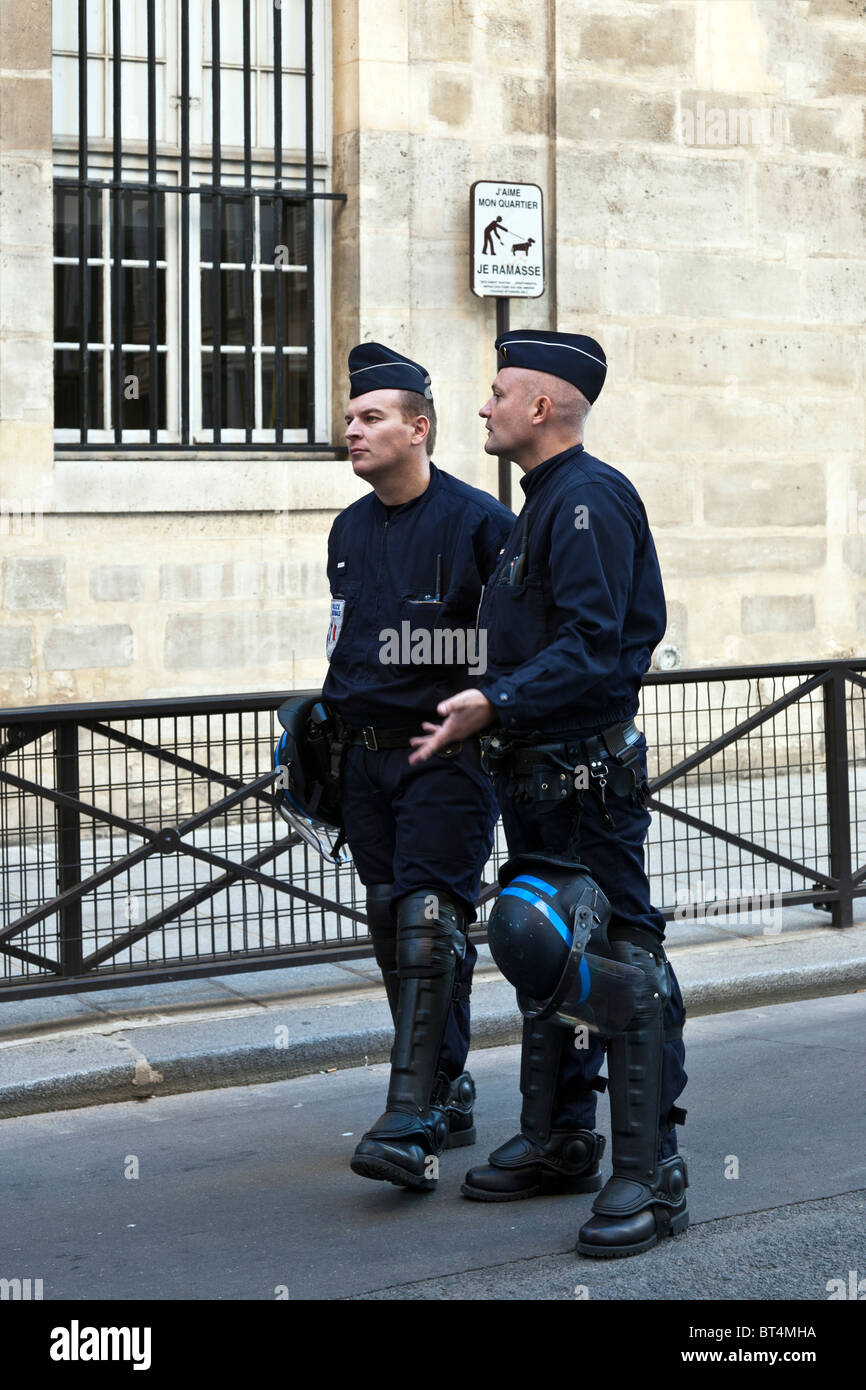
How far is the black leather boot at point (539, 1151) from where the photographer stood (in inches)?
172

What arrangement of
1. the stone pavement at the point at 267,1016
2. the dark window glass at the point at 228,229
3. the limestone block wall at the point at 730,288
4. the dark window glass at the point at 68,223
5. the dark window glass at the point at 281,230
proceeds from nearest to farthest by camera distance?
1. the stone pavement at the point at 267,1016
2. the dark window glass at the point at 68,223
3. the dark window glass at the point at 228,229
4. the dark window glass at the point at 281,230
5. the limestone block wall at the point at 730,288

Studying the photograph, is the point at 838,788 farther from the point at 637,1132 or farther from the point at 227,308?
the point at 227,308

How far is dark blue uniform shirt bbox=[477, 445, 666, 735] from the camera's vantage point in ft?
12.9

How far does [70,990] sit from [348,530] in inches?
78.9

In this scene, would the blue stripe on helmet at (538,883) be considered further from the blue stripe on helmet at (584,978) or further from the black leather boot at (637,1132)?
the black leather boot at (637,1132)

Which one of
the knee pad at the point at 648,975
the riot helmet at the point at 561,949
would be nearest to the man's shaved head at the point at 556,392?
the riot helmet at the point at 561,949

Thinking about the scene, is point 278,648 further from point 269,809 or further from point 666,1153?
point 666,1153

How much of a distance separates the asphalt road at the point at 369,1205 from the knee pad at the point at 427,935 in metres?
0.57

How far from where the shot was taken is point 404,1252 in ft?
13.4

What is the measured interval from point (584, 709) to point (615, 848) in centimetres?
34

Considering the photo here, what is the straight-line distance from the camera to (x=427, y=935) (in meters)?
4.49

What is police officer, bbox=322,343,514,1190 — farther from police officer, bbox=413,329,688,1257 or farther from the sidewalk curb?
the sidewalk curb

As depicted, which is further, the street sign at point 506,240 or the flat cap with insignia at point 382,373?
the street sign at point 506,240

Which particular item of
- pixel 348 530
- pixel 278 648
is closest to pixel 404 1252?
pixel 348 530
